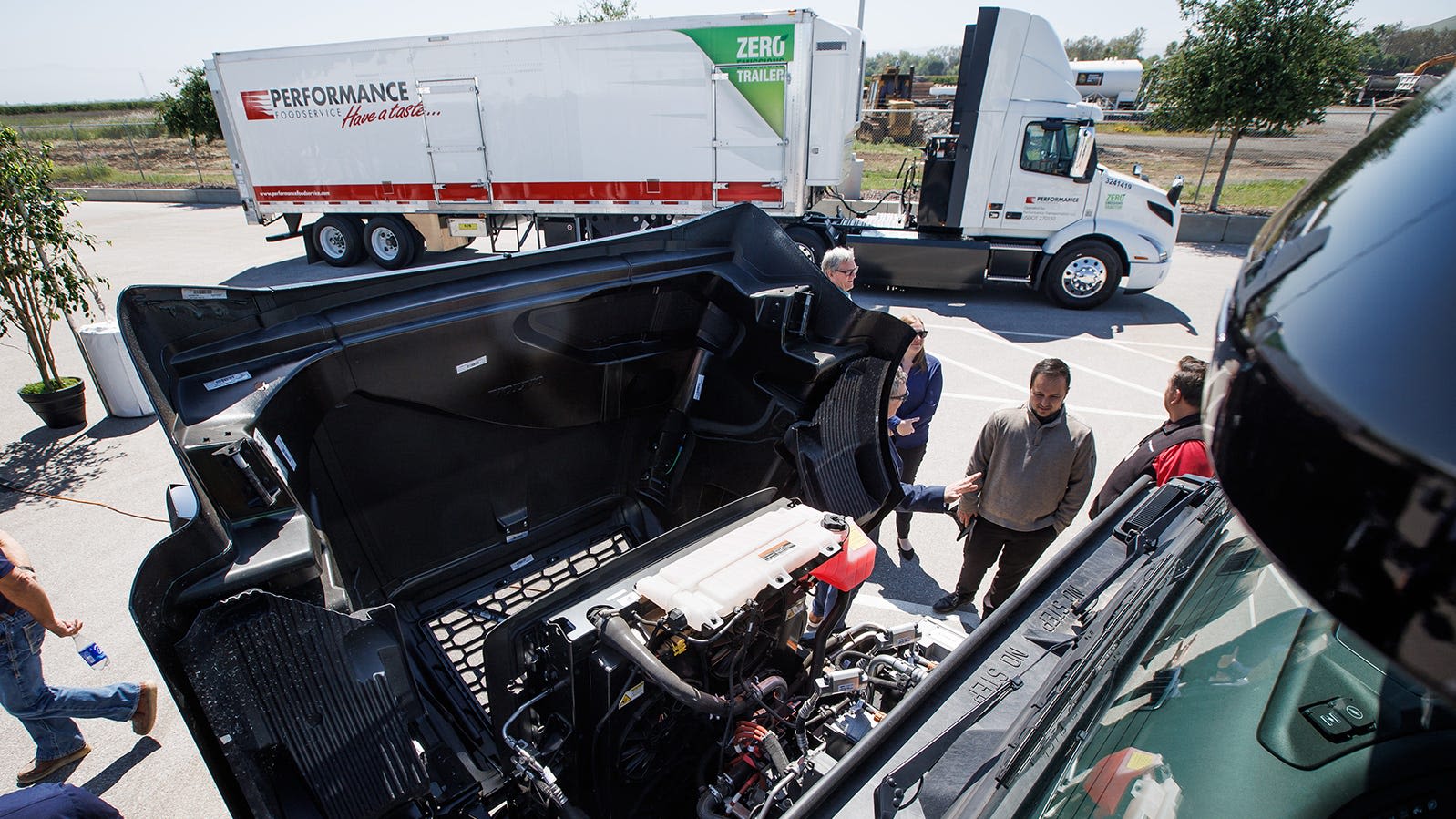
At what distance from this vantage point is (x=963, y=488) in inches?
141

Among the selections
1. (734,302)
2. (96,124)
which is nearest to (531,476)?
(734,302)

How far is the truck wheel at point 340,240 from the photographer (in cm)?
1220

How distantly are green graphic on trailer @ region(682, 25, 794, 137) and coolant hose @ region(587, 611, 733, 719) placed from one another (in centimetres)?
890

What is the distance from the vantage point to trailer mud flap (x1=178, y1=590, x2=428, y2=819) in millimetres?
1576

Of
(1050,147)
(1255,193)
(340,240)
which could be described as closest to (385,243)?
(340,240)

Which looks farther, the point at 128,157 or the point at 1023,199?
the point at 128,157

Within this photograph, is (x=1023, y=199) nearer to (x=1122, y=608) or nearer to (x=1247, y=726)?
(x=1122, y=608)

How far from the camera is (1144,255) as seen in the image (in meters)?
9.58

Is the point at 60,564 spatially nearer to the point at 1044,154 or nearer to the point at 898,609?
the point at 898,609

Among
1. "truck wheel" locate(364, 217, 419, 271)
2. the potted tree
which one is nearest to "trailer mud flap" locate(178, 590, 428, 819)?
the potted tree

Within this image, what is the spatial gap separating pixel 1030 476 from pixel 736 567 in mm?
2062

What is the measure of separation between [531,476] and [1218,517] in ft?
8.29

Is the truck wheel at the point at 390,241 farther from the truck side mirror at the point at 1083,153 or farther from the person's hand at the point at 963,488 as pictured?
the person's hand at the point at 963,488

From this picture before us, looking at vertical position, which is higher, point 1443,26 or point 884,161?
point 1443,26
